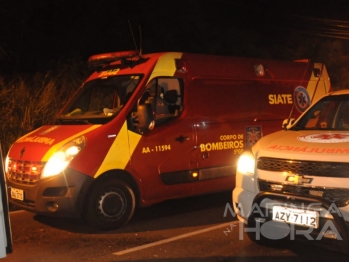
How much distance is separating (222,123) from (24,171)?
281 centimetres

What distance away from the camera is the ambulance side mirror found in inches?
244

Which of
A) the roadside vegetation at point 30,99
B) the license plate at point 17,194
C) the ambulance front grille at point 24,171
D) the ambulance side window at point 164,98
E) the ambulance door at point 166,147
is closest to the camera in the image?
the ambulance front grille at point 24,171

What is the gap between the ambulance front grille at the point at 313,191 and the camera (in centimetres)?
438

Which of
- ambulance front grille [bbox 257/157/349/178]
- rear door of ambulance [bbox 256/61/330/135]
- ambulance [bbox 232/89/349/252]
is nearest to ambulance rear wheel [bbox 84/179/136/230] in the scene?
ambulance [bbox 232/89/349/252]

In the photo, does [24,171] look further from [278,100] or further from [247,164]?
[278,100]

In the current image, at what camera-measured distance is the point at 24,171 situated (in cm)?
617

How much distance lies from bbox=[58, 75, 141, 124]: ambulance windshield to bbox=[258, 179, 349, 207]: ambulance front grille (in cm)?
231

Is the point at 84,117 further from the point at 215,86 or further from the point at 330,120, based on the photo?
the point at 330,120

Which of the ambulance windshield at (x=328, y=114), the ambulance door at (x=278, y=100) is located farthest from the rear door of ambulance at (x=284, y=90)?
the ambulance windshield at (x=328, y=114)

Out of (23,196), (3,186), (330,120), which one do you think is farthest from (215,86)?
(3,186)

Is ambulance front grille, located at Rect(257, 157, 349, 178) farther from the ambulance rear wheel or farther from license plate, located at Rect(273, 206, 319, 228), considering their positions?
the ambulance rear wheel

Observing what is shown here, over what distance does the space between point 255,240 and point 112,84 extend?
296cm

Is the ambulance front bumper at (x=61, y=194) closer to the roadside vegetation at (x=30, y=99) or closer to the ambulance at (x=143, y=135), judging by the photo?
the ambulance at (x=143, y=135)

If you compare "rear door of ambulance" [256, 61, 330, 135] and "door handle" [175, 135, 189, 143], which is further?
"rear door of ambulance" [256, 61, 330, 135]
